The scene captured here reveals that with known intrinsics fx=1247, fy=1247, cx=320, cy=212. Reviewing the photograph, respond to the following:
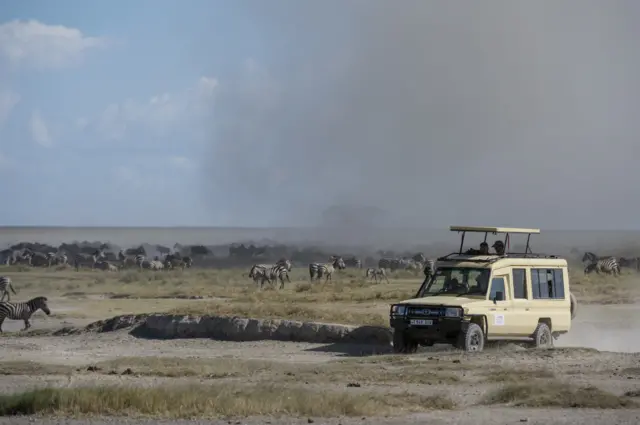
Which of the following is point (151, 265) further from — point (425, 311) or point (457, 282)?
point (425, 311)

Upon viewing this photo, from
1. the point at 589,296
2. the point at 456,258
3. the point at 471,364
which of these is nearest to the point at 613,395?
the point at 471,364

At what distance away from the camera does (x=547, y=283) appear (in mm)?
25922

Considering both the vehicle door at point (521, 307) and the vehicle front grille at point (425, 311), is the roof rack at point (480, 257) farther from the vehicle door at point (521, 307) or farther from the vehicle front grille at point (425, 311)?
the vehicle front grille at point (425, 311)

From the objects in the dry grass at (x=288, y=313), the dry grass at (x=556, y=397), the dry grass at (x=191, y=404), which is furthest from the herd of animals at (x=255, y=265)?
the dry grass at (x=556, y=397)

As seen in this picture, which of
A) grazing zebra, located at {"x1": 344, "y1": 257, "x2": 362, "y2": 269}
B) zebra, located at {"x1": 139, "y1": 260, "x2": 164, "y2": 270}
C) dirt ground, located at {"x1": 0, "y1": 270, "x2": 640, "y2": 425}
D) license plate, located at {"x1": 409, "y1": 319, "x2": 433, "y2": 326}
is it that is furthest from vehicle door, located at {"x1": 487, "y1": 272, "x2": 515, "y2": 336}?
grazing zebra, located at {"x1": 344, "y1": 257, "x2": 362, "y2": 269}

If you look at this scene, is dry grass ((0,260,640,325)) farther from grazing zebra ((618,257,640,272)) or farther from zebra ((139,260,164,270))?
grazing zebra ((618,257,640,272))

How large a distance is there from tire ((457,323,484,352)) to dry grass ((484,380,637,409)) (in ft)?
17.6

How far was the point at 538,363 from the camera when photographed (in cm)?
2245

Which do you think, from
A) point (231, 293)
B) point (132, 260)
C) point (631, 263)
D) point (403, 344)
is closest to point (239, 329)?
point (403, 344)

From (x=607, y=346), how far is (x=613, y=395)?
11.3m

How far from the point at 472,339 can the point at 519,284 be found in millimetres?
1972

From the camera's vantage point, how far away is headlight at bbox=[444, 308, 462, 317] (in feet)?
77.8

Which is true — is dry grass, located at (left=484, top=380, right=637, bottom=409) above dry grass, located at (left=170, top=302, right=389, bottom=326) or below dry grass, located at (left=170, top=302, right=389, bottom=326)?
below

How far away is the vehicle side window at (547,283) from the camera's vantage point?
84.0 ft
